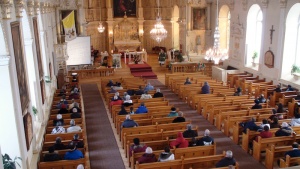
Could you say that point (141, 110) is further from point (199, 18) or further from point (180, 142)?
point (199, 18)

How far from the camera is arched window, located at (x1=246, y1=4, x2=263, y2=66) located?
19.2 metres

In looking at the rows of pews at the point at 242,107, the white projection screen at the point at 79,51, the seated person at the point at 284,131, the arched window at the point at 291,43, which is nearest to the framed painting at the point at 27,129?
the rows of pews at the point at 242,107

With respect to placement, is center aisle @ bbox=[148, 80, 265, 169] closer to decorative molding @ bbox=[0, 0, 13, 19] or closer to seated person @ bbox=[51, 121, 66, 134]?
seated person @ bbox=[51, 121, 66, 134]

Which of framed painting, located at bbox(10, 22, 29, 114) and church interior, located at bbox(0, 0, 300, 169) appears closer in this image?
framed painting, located at bbox(10, 22, 29, 114)

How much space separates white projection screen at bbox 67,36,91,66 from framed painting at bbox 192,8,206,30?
8.51 meters

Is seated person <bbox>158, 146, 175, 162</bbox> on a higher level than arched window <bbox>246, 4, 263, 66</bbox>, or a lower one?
lower

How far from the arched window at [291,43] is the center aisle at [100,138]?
962 cm

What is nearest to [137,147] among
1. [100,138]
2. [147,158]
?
[147,158]

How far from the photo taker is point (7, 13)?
6734mm

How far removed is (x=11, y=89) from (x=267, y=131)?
724 centimetres

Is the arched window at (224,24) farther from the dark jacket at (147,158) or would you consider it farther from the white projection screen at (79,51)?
the dark jacket at (147,158)

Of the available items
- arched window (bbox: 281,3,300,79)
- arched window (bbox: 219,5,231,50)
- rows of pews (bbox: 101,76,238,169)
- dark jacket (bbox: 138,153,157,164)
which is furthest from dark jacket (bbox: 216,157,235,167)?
arched window (bbox: 219,5,231,50)

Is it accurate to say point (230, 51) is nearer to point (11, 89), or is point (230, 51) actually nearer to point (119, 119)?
point (119, 119)

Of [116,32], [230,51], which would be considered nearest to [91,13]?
[116,32]
